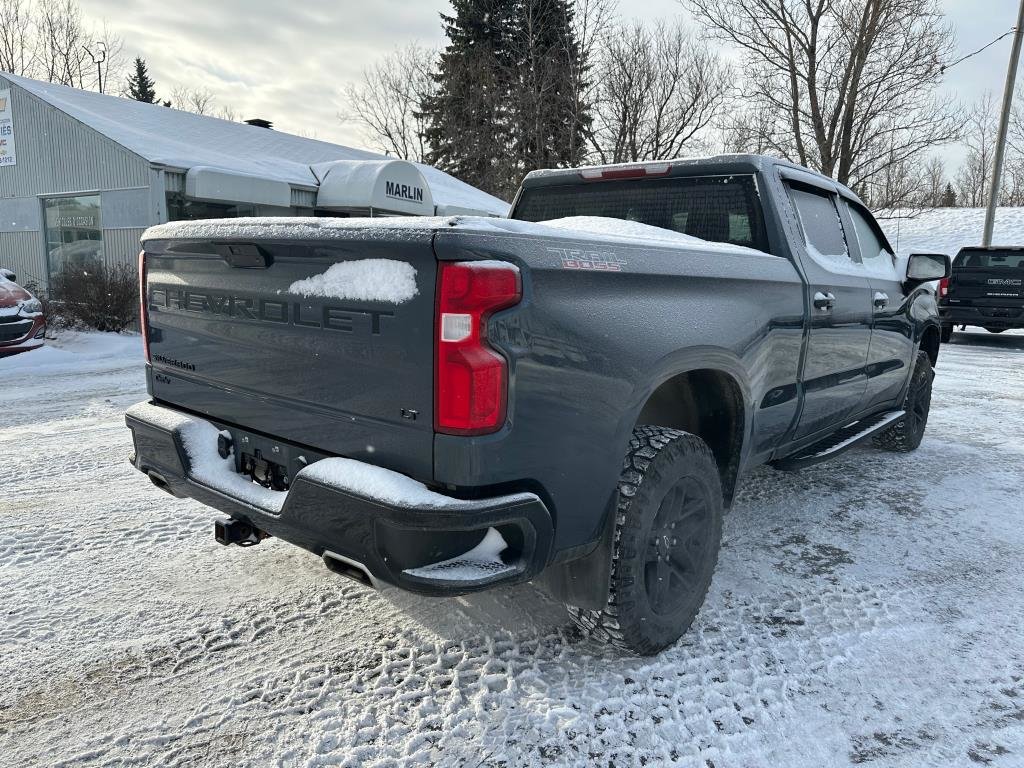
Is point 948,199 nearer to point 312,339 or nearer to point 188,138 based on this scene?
point 188,138

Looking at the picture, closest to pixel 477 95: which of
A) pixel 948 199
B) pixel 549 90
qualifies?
pixel 549 90

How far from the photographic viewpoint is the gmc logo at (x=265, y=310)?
2096 millimetres

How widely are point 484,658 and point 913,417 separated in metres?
4.40

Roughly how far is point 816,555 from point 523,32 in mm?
30486

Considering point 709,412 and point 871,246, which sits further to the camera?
point 871,246

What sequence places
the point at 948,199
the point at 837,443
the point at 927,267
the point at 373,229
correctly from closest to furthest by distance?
the point at 373,229 → the point at 837,443 → the point at 927,267 → the point at 948,199

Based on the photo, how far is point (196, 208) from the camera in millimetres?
15797

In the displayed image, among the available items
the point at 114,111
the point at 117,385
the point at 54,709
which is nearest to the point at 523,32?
the point at 114,111

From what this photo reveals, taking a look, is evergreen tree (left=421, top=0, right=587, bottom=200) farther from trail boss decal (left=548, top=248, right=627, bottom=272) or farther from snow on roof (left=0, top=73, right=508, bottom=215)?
trail boss decal (left=548, top=248, right=627, bottom=272)

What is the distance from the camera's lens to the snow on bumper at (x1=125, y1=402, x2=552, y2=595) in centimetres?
191

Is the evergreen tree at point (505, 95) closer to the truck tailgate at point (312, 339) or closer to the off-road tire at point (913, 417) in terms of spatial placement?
the off-road tire at point (913, 417)

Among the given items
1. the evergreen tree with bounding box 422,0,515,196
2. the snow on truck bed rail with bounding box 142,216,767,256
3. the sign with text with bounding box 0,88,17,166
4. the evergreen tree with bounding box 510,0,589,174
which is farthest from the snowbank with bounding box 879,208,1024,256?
the snow on truck bed rail with bounding box 142,216,767,256

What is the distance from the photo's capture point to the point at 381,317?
6.68ft

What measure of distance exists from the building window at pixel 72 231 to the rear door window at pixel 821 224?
1583cm
